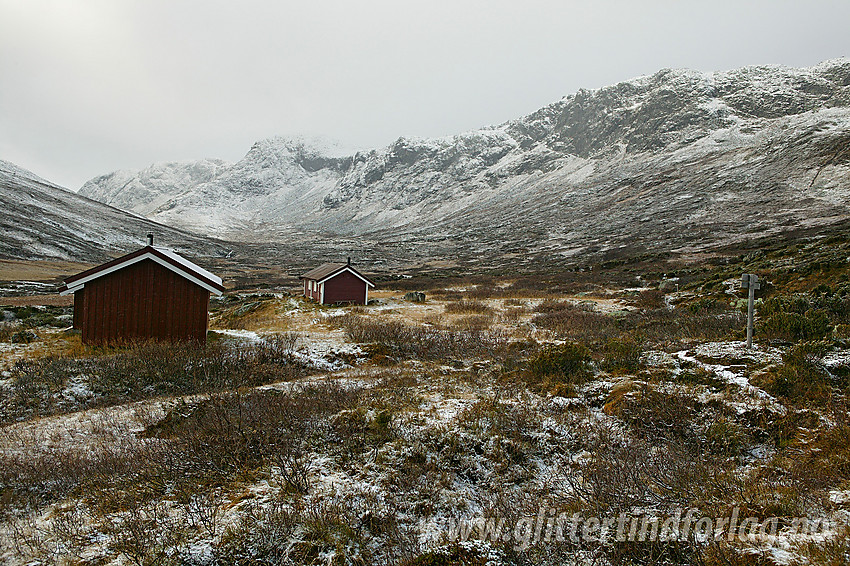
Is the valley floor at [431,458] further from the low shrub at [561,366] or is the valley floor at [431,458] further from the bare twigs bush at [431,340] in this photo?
the bare twigs bush at [431,340]

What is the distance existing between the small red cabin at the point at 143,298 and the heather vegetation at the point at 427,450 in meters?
1.65

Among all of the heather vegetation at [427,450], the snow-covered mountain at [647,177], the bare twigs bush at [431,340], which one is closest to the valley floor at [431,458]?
the heather vegetation at [427,450]

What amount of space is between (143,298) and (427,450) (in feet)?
41.9

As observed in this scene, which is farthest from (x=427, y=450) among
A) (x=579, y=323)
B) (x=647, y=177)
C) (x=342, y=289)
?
(x=647, y=177)

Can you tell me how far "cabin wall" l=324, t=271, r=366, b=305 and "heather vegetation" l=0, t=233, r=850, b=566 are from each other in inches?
667

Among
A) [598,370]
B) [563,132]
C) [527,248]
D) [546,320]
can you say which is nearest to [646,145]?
[563,132]

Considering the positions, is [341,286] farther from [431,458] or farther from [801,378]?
[801,378]

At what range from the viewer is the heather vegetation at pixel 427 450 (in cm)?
403

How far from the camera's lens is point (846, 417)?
541cm

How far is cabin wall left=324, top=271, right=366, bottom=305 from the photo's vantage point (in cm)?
2916

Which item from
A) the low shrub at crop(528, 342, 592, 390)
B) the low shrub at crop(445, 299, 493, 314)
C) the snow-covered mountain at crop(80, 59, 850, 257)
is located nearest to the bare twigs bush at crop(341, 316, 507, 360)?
the low shrub at crop(528, 342, 592, 390)

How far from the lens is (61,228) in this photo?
88.7m

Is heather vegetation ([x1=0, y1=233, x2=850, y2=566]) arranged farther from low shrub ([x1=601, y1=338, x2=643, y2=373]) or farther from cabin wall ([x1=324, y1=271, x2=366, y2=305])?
cabin wall ([x1=324, y1=271, x2=366, y2=305])

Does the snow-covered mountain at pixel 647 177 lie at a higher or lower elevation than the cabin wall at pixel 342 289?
higher
